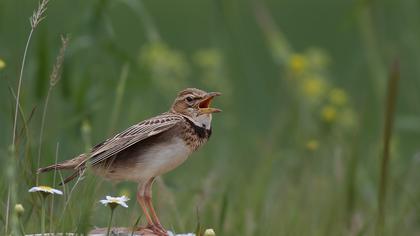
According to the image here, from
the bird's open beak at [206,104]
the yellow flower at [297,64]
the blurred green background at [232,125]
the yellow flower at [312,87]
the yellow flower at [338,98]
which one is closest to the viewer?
the bird's open beak at [206,104]

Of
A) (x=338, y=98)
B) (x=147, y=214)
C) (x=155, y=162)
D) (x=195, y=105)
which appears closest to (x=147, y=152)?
(x=155, y=162)

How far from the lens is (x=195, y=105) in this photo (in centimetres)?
540

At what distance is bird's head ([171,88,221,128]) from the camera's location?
211 inches

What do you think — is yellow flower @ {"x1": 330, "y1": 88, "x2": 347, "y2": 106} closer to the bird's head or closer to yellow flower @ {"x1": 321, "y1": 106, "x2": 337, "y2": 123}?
yellow flower @ {"x1": 321, "y1": 106, "x2": 337, "y2": 123}

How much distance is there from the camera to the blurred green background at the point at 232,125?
6.37 m

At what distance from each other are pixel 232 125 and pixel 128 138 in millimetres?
4144

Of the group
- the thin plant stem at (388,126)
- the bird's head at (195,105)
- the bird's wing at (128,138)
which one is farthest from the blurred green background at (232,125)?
the thin plant stem at (388,126)

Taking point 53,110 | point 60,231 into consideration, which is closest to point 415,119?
point 53,110

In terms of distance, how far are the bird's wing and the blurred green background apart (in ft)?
0.91

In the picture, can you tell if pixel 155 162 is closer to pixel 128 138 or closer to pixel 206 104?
pixel 128 138

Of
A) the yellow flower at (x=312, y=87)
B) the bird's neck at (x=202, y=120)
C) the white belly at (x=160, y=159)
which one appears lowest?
the yellow flower at (x=312, y=87)

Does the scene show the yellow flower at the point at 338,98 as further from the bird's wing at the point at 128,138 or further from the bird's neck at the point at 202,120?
the bird's wing at the point at 128,138

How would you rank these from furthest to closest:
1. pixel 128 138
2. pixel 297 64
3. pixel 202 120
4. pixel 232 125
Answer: pixel 297 64, pixel 232 125, pixel 202 120, pixel 128 138

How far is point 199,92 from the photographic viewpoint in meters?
5.41
